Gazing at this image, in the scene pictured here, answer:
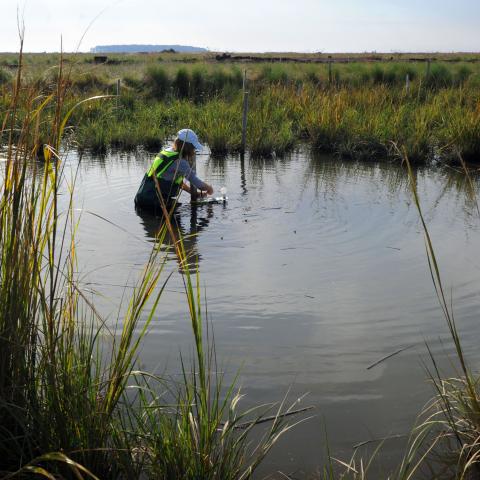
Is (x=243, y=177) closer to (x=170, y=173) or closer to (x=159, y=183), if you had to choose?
(x=170, y=173)

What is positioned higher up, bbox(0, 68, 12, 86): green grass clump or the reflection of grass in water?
bbox(0, 68, 12, 86): green grass clump

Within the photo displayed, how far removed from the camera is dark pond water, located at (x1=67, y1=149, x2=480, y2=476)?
375 cm

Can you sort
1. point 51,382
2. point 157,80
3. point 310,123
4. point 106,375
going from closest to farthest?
1. point 51,382
2. point 106,375
3. point 310,123
4. point 157,80

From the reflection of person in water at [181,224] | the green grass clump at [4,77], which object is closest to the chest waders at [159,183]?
the reflection of person in water at [181,224]

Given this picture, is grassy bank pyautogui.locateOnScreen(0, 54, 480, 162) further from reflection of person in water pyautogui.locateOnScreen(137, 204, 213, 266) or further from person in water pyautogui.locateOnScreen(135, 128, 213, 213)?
reflection of person in water pyautogui.locateOnScreen(137, 204, 213, 266)

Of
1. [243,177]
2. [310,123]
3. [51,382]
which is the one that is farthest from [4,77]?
[51,382]

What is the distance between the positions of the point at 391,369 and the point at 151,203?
4324 mm

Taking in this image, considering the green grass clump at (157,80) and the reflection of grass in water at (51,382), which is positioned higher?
the green grass clump at (157,80)

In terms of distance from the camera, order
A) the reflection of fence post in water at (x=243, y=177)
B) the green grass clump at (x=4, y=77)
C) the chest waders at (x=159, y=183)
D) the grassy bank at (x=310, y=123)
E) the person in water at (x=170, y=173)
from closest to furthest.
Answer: the person in water at (x=170, y=173), the chest waders at (x=159, y=183), the reflection of fence post in water at (x=243, y=177), the grassy bank at (x=310, y=123), the green grass clump at (x=4, y=77)

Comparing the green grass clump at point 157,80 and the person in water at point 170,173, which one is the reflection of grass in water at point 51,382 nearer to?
the person in water at point 170,173

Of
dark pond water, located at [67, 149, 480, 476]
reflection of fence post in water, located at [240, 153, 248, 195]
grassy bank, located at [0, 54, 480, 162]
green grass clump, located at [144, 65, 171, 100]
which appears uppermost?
green grass clump, located at [144, 65, 171, 100]

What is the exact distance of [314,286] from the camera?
558 centimetres

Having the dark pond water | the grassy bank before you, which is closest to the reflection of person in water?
the dark pond water

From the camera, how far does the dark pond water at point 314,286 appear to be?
375 centimetres
